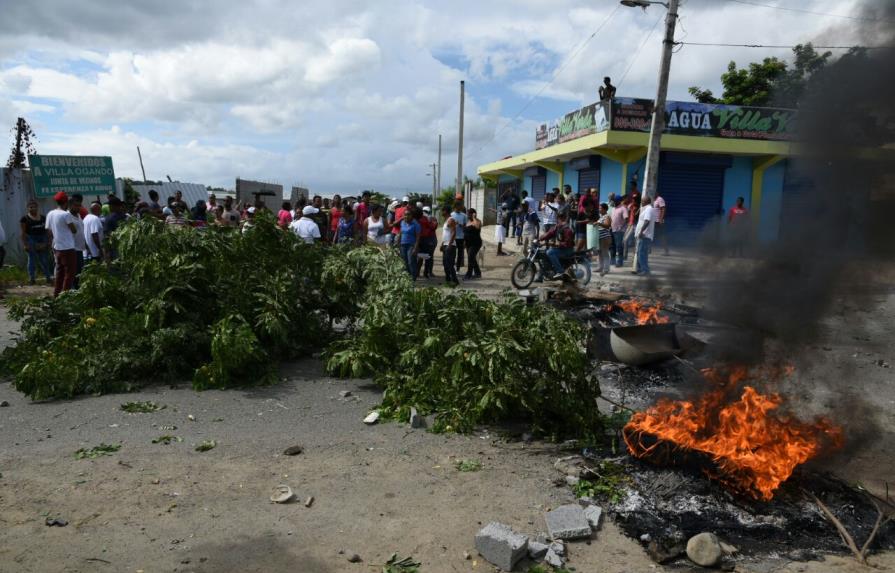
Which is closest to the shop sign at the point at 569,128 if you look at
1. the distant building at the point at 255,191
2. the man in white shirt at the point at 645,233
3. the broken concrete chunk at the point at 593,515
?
the man in white shirt at the point at 645,233

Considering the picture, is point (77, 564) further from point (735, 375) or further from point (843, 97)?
point (843, 97)

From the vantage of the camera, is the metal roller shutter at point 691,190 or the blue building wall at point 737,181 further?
the blue building wall at point 737,181

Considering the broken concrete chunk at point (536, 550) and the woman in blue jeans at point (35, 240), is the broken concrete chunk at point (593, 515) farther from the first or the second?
the woman in blue jeans at point (35, 240)

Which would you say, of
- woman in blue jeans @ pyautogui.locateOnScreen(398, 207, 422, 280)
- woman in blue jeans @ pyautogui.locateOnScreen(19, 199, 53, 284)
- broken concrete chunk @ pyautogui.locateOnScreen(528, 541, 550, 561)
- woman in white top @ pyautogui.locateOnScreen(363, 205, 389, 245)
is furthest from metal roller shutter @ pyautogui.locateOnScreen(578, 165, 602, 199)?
broken concrete chunk @ pyautogui.locateOnScreen(528, 541, 550, 561)

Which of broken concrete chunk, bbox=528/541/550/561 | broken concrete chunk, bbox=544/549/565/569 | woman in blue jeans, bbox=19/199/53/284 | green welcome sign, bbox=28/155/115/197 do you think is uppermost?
green welcome sign, bbox=28/155/115/197

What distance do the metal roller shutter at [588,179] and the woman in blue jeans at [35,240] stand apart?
15745 mm

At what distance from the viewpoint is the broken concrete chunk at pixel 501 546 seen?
3.41 metres

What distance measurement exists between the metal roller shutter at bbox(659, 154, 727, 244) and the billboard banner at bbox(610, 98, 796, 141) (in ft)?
3.62

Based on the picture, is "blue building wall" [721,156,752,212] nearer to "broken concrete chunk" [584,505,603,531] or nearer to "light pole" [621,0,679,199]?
"light pole" [621,0,679,199]

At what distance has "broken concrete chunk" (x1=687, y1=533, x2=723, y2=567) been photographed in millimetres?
3467

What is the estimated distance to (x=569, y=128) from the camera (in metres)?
21.7

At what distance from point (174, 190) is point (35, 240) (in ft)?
52.7

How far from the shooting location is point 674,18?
12.6 m

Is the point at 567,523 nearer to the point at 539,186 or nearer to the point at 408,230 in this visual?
the point at 408,230
